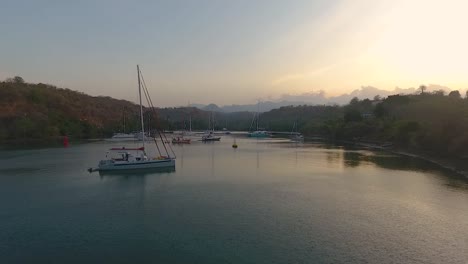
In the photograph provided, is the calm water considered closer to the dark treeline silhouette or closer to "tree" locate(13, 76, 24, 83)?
the dark treeline silhouette

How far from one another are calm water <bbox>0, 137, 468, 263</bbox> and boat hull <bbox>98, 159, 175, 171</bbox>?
1.36 meters

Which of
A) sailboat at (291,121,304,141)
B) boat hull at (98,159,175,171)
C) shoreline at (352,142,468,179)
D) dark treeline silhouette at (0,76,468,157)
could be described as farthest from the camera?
sailboat at (291,121,304,141)

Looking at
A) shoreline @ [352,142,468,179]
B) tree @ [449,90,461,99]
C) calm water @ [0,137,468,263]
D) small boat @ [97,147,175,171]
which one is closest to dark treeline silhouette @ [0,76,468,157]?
tree @ [449,90,461,99]

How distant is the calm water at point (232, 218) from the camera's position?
14.1 m

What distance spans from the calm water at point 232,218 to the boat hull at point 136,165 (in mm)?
1364

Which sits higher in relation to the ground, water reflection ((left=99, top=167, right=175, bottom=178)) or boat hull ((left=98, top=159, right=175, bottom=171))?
→ boat hull ((left=98, top=159, right=175, bottom=171))

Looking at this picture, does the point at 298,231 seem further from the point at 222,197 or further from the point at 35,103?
the point at 35,103

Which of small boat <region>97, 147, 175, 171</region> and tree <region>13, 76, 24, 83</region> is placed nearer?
small boat <region>97, 147, 175, 171</region>

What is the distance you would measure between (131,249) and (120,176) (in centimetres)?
1918

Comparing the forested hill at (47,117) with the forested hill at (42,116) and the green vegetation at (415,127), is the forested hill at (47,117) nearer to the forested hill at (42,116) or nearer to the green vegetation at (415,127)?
the forested hill at (42,116)

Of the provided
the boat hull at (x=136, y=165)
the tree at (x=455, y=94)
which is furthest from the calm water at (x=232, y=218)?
the tree at (x=455, y=94)

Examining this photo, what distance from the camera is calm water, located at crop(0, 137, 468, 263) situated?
1410 centimetres

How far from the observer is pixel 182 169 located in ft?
121

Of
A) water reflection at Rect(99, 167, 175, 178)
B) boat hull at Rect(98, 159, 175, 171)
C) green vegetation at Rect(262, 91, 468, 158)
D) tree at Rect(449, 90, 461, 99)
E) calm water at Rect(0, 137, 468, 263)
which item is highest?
tree at Rect(449, 90, 461, 99)
